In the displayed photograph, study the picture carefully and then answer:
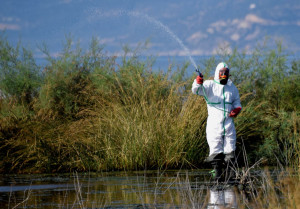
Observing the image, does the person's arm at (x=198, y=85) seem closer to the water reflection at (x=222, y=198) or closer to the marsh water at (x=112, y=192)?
the marsh water at (x=112, y=192)

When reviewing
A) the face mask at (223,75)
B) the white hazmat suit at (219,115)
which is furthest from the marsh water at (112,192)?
the face mask at (223,75)

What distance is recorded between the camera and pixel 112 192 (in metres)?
8.77

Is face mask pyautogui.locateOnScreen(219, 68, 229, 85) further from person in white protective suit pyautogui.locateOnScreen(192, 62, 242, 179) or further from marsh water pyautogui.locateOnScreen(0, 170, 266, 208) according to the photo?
marsh water pyautogui.locateOnScreen(0, 170, 266, 208)

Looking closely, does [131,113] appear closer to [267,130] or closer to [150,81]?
[150,81]

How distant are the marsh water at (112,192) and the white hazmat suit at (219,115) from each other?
0.79 meters

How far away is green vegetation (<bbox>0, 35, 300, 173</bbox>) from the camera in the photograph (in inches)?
507

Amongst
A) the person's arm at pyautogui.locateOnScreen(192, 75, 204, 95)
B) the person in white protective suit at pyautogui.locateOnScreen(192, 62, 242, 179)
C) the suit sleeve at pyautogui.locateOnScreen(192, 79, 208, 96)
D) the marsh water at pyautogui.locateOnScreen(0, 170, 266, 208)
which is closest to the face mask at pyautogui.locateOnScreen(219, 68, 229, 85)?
the person in white protective suit at pyautogui.locateOnScreen(192, 62, 242, 179)

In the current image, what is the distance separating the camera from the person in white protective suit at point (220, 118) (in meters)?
10.1

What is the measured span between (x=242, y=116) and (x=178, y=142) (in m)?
2.41

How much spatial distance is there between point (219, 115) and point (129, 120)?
3.70 metres

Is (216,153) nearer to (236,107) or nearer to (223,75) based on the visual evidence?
(236,107)

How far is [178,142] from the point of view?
13.0 m

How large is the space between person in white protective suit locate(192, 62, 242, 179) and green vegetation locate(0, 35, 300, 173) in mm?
1155

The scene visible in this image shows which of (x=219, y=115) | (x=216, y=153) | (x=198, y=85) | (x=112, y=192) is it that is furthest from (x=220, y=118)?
(x=112, y=192)
